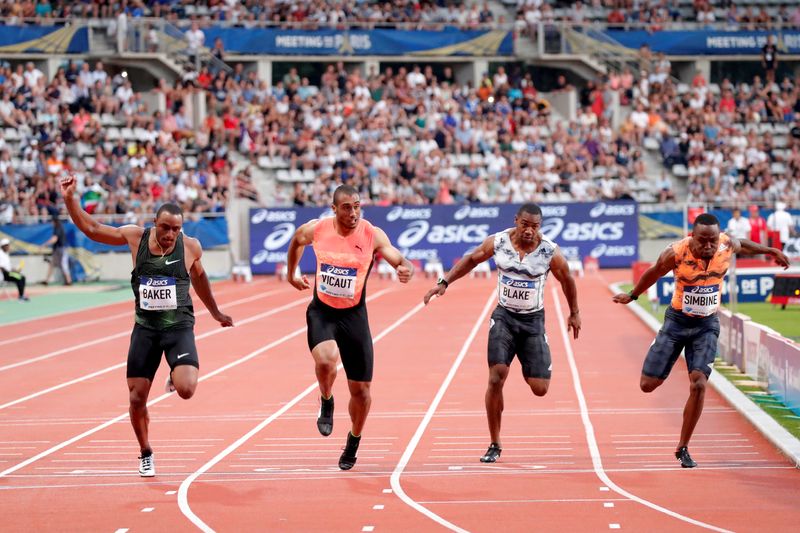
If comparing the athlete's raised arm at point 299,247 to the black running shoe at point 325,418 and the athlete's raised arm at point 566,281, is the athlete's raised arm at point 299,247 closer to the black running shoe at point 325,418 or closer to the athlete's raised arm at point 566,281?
the black running shoe at point 325,418

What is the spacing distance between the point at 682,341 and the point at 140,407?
4222mm

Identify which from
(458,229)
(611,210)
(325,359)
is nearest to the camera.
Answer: (325,359)

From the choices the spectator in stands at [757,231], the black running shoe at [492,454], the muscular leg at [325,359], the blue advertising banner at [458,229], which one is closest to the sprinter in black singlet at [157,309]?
the muscular leg at [325,359]

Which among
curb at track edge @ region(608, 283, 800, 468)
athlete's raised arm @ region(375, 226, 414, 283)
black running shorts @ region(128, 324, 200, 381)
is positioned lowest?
curb at track edge @ region(608, 283, 800, 468)

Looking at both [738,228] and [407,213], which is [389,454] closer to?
[738,228]

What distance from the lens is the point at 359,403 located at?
1066 centimetres

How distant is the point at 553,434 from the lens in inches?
487

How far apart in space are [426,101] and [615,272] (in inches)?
357

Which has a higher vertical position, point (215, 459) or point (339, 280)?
point (339, 280)

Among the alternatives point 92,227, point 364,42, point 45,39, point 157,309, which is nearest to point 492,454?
point 157,309

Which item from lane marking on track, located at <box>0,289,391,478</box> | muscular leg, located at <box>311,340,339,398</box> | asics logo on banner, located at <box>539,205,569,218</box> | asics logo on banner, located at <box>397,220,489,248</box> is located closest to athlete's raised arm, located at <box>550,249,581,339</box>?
muscular leg, located at <box>311,340,339,398</box>

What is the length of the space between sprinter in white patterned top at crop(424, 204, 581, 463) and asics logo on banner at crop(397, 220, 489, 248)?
91.2 ft

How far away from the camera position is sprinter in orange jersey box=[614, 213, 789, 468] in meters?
10.8

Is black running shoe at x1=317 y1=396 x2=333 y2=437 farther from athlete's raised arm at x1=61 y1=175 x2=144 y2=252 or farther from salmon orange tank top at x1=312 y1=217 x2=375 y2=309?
athlete's raised arm at x1=61 y1=175 x2=144 y2=252
